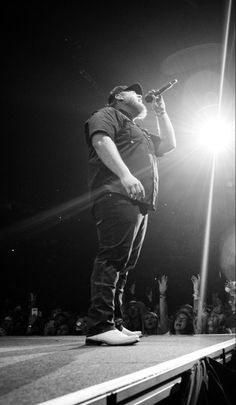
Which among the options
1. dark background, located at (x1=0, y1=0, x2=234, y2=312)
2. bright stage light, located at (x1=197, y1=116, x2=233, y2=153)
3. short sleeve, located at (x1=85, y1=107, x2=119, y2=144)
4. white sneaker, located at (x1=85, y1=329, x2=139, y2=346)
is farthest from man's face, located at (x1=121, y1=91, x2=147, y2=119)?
bright stage light, located at (x1=197, y1=116, x2=233, y2=153)

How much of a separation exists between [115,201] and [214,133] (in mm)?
5779

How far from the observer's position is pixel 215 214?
32.2 feet

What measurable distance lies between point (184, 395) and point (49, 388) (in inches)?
28.5

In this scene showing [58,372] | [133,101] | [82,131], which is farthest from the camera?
[82,131]

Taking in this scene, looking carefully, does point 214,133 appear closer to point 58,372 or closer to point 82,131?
point 82,131

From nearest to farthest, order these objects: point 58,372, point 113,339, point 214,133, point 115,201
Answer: point 58,372 → point 113,339 → point 115,201 → point 214,133

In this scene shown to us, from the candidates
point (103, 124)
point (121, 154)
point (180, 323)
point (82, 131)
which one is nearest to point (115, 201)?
point (121, 154)

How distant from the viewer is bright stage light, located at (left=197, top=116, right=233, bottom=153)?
685 centimetres

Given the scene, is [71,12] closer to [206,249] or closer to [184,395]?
[184,395]

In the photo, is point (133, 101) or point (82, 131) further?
point (82, 131)

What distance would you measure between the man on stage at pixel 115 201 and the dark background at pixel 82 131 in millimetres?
2742

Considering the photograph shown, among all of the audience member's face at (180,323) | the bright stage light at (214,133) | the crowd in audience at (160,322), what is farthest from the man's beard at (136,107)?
the bright stage light at (214,133)

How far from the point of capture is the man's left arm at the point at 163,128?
2389 mm

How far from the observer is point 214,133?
23.5 ft
